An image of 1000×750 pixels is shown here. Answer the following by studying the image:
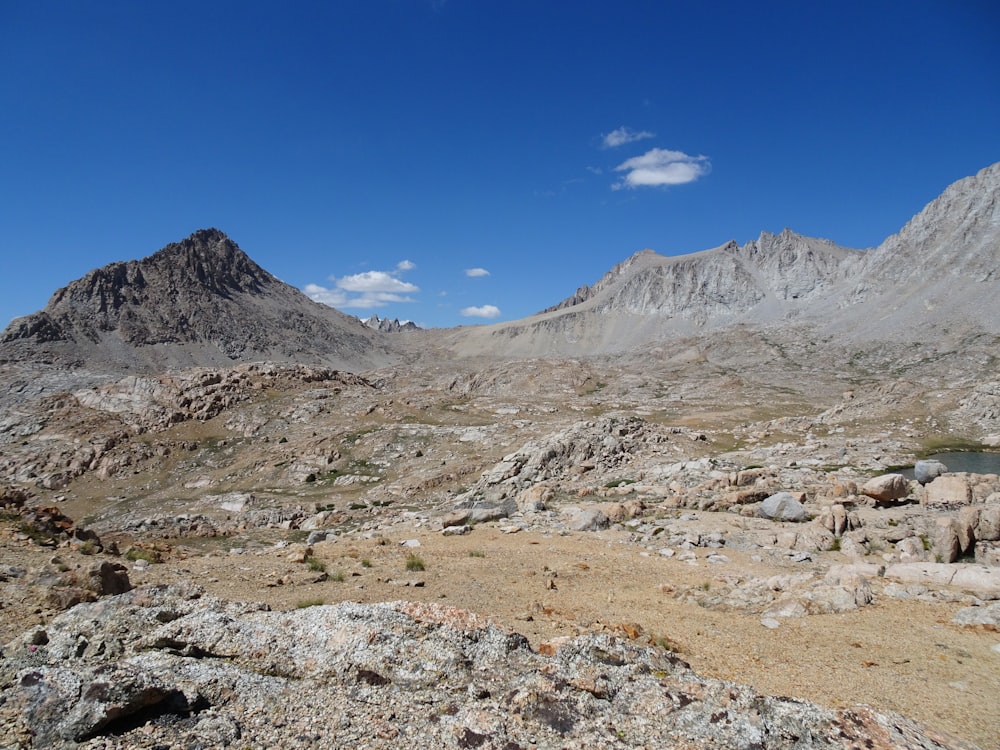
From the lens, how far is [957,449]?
4216cm

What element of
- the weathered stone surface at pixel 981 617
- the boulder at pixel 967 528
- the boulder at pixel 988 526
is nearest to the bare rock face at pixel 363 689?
the weathered stone surface at pixel 981 617

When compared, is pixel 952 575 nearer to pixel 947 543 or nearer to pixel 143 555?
pixel 947 543

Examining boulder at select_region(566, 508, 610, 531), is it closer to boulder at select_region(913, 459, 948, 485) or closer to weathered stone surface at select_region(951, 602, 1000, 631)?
weathered stone surface at select_region(951, 602, 1000, 631)

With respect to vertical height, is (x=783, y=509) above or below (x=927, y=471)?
below

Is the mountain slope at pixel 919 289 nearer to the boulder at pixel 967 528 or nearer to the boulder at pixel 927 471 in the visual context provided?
the boulder at pixel 927 471

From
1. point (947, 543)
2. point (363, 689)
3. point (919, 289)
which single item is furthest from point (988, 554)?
point (919, 289)

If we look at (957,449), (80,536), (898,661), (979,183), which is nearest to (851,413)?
(957,449)

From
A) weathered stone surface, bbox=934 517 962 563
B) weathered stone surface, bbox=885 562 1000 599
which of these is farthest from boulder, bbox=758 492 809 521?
weathered stone surface, bbox=885 562 1000 599

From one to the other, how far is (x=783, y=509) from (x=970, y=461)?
103ft

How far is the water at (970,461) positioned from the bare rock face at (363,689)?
40801mm

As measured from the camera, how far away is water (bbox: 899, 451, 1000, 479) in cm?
3656

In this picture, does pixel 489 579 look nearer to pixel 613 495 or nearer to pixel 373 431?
pixel 613 495

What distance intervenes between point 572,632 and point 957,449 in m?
48.2

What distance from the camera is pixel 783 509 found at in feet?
64.6
